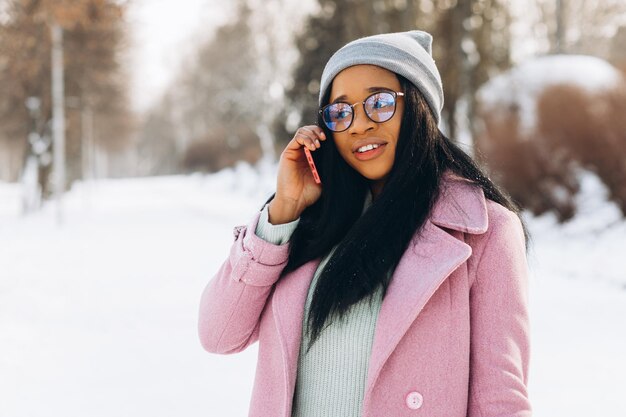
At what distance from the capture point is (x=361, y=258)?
5.49 ft

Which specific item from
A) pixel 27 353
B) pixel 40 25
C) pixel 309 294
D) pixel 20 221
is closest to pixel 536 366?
pixel 309 294

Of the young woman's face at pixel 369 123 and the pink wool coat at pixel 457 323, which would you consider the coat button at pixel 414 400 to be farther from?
the young woman's face at pixel 369 123

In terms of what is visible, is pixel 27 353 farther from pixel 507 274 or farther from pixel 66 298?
pixel 507 274

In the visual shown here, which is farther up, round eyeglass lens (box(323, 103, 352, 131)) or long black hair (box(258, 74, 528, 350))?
round eyeglass lens (box(323, 103, 352, 131))

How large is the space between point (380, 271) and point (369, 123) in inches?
17.1

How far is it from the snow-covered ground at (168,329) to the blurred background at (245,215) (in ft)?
0.07

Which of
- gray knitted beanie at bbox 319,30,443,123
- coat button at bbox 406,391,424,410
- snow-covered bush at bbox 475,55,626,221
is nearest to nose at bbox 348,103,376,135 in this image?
gray knitted beanie at bbox 319,30,443,123

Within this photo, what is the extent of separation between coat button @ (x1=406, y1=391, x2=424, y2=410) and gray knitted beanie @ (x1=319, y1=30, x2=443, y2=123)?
801 mm

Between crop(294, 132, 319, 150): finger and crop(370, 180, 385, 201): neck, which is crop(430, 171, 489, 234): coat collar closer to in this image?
crop(370, 180, 385, 201): neck

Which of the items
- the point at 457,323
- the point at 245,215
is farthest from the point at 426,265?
the point at 245,215

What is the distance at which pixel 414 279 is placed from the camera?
5.08 ft

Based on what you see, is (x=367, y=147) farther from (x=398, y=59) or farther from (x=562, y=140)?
(x=562, y=140)

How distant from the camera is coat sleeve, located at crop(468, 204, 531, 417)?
146 centimetres

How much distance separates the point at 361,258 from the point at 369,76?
53 cm
